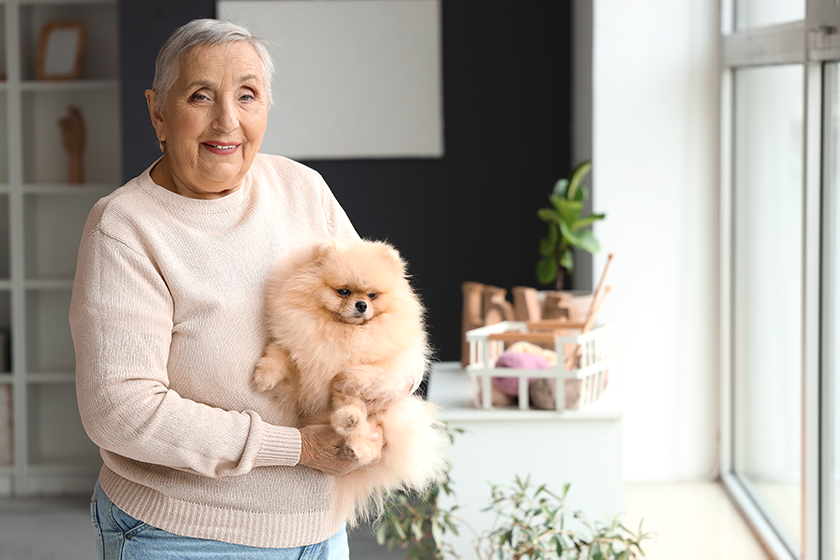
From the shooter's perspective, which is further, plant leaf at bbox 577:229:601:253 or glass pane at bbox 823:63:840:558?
plant leaf at bbox 577:229:601:253

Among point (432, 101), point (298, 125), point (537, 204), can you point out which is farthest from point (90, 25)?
point (537, 204)

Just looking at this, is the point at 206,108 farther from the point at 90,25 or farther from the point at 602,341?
the point at 90,25

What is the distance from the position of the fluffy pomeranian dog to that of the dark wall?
2.34 meters

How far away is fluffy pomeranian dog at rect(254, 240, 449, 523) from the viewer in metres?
1.08

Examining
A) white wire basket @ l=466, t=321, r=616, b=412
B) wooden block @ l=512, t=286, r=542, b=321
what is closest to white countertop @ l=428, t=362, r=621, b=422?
white wire basket @ l=466, t=321, r=616, b=412

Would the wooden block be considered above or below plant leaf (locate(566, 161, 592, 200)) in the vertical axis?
below

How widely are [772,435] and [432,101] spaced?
6.27 ft

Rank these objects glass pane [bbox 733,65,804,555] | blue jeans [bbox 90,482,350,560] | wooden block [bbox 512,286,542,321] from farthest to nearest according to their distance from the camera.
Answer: wooden block [bbox 512,286,542,321], glass pane [bbox 733,65,804,555], blue jeans [bbox 90,482,350,560]

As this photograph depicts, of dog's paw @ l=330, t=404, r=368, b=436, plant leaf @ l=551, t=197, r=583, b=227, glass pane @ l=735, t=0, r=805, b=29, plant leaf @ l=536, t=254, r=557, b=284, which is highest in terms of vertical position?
glass pane @ l=735, t=0, r=805, b=29

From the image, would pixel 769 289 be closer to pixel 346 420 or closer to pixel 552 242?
pixel 552 242

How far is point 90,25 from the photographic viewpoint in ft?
12.3

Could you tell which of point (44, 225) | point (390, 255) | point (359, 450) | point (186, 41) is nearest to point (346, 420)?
point (359, 450)

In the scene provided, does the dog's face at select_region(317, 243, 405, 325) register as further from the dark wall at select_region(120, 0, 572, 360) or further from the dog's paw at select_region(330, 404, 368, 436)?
the dark wall at select_region(120, 0, 572, 360)

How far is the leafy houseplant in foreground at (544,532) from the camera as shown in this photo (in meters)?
1.90
